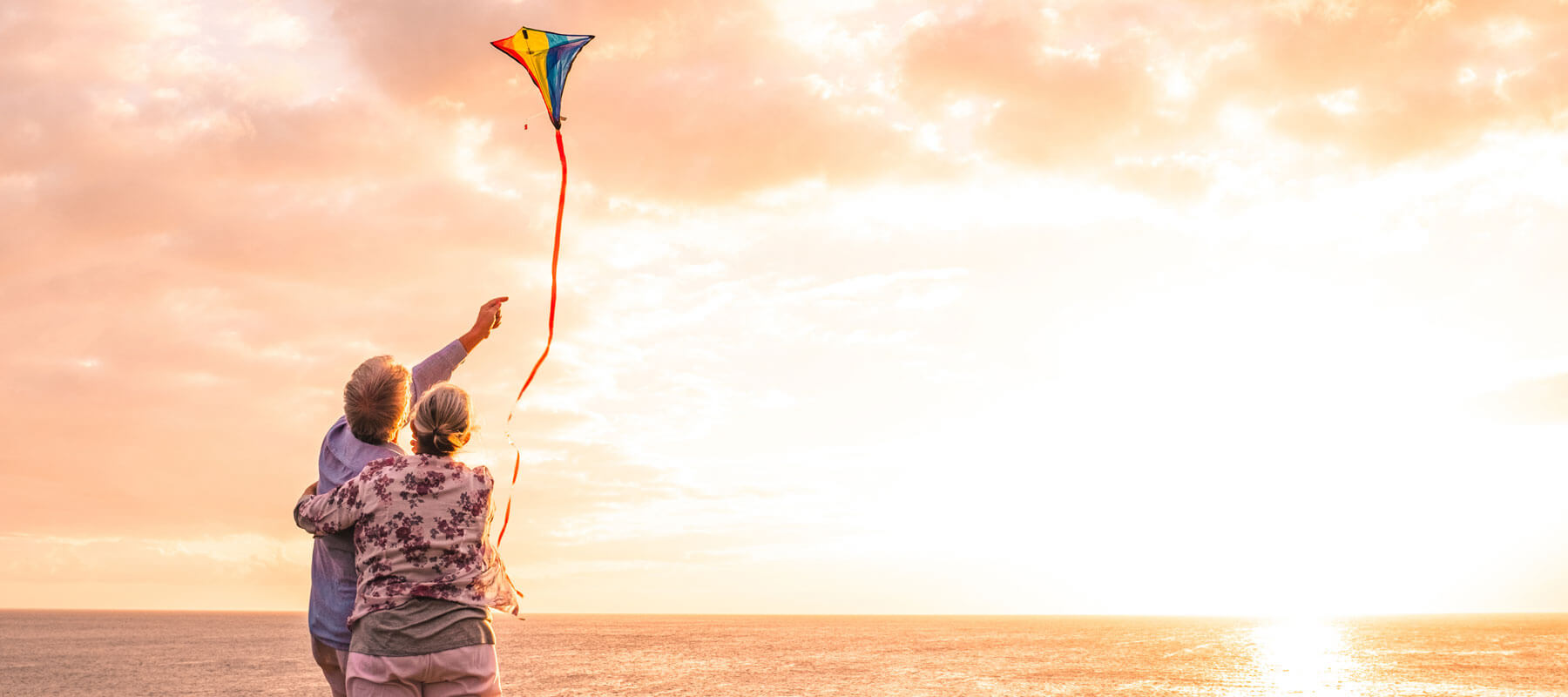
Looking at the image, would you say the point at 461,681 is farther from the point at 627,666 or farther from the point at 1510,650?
the point at 1510,650

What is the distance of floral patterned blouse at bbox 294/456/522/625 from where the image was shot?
4016 mm

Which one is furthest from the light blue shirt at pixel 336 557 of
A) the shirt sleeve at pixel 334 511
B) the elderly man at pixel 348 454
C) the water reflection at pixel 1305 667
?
the water reflection at pixel 1305 667

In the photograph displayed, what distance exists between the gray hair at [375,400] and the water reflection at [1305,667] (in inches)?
2817

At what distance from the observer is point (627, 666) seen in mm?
83875

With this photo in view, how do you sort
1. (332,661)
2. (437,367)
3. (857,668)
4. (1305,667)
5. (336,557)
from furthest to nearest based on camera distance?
(1305,667) → (857,668) → (437,367) → (332,661) → (336,557)

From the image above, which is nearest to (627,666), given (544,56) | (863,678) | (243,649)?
(863,678)

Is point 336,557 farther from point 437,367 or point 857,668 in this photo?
point 857,668

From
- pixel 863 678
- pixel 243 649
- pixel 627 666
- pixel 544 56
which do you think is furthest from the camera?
pixel 243 649

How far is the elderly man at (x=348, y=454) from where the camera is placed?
434cm

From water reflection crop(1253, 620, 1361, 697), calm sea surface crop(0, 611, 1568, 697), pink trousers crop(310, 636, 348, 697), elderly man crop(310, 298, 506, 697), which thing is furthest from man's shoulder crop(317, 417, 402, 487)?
water reflection crop(1253, 620, 1361, 697)

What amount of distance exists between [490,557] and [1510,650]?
136m

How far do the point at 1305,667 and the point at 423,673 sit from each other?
104 metres

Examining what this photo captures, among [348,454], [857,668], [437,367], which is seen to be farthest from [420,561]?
[857,668]

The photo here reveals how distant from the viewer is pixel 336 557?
4344mm
